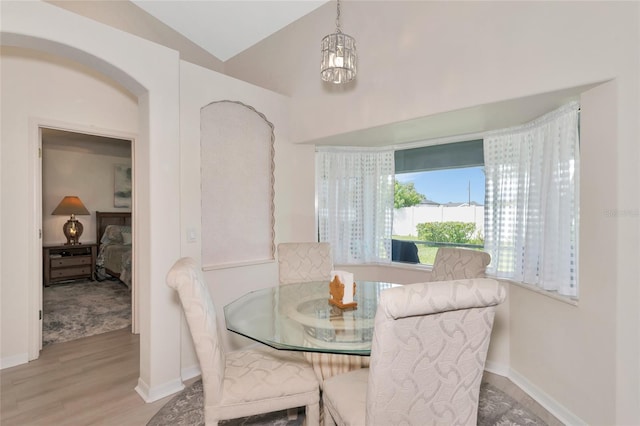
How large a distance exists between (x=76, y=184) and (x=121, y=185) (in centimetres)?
75

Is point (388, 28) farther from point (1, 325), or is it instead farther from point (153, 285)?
point (1, 325)

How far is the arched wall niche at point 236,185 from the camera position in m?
2.81

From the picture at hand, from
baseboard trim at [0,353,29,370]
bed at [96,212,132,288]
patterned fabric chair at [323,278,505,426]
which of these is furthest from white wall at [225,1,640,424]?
bed at [96,212,132,288]

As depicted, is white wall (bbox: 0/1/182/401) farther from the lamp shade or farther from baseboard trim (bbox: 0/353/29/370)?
the lamp shade

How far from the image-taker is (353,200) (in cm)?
371

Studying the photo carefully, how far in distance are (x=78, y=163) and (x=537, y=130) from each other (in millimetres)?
7327

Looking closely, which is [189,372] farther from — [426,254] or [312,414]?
[426,254]

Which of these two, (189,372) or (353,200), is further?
(353,200)

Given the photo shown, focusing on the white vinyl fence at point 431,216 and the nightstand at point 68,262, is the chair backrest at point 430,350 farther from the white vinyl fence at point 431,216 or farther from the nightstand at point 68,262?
the nightstand at point 68,262

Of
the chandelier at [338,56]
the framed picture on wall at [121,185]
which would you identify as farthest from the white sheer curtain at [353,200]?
the framed picture on wall at [121,185]

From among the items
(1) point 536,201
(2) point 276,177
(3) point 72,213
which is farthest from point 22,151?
(1) point 536,201

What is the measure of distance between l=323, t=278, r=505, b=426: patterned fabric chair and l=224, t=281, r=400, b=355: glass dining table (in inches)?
9.9

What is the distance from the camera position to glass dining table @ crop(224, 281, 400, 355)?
148 centimetres

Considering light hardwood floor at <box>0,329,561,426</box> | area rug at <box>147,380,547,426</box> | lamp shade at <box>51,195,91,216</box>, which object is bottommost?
area rug at <box>147,380,547,426</box>
